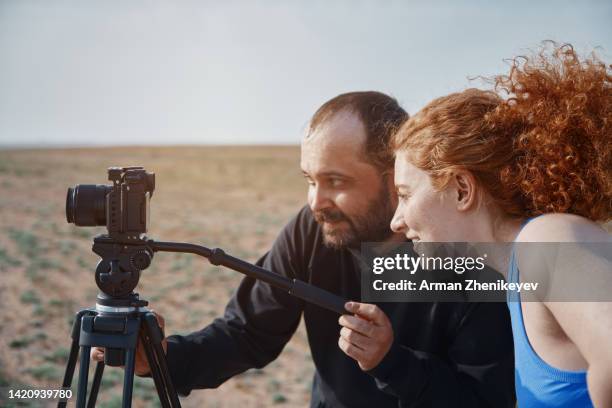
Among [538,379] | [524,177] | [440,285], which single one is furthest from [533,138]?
[440,285]

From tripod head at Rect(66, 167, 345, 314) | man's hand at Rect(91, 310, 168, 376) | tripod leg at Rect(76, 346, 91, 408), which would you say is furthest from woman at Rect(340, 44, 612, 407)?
tripod leg at Rect(76, 346, 91, 408)

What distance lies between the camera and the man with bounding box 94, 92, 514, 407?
2395 mm

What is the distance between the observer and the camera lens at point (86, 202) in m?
1.90

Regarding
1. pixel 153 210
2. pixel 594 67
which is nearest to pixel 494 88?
pixel 594 67

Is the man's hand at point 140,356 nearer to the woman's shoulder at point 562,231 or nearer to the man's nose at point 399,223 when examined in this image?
the man's nose at point 399,223

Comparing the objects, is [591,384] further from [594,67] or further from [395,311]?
[395,311]

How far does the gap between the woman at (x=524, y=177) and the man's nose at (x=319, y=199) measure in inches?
25.5

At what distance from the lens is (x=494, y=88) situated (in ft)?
6.82

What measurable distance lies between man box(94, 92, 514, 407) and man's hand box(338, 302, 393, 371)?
36 cm

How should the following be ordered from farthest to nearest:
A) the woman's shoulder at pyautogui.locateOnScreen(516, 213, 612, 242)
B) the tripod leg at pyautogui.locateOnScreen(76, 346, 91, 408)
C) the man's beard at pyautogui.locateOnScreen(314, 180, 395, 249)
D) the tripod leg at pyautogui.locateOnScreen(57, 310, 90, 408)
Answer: the man's beard at pyautogui.locateOnScreen(314, 180, 395, 249) → the tripod leg at pyautogui.locateOnScreen(57, 310, 90, 408) → the tripod leg at pyautogui.locateOnScreen(76, 346, 91, 408) → the woman's shoulder at pyautogui.locateOnScreen(516, 213, 612, 242)

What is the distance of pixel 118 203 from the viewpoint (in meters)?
1.87

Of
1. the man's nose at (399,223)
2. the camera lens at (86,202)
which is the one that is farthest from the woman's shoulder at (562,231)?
the camera lens at (86,202)

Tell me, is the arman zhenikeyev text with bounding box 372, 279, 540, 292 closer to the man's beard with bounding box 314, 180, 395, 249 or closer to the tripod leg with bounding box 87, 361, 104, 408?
the man's beard with bounding box 314, 180, 395, 249

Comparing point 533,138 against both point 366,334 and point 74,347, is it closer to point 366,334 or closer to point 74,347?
point 366,334
